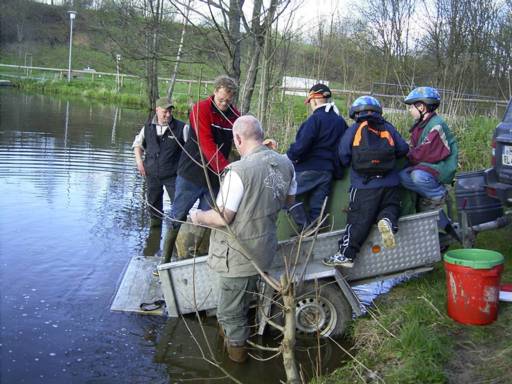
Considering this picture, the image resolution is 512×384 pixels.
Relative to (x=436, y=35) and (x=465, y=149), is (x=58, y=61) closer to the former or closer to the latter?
(x=436, y=35)

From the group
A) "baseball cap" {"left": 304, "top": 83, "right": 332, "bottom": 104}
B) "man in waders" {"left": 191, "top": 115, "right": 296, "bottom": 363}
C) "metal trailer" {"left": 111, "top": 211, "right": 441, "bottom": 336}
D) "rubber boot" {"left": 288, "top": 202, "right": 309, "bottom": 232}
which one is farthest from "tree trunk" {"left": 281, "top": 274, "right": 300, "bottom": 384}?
"baseball cap" {"left": 304, "top": 83, "right": 332, "bottom": 104}

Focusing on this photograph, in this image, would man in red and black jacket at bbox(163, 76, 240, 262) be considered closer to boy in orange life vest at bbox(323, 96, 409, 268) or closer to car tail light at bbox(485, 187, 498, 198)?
boy in orange life vest at bbox(323, 96, 409, 268)

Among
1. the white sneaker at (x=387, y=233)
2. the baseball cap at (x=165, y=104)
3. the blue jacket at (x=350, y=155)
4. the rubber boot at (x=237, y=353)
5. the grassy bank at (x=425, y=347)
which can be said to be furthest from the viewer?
Answer: the baseball cap at (x=165, y=104)

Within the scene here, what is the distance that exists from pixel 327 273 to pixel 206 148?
1.75 meters

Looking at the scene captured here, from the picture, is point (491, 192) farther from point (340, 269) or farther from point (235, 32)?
point (235, 32)

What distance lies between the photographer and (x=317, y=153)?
6.11 meters

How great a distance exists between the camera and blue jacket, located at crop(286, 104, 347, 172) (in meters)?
6.04

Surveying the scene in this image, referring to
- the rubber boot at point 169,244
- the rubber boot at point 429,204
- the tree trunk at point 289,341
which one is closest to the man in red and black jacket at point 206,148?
the rubber boot at point 169,244

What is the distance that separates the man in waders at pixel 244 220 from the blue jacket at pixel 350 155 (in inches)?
40.3

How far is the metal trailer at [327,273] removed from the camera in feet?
17.5

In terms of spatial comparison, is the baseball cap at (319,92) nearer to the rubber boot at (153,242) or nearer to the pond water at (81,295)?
the pond water at (81,295)

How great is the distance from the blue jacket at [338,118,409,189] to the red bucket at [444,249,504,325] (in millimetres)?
978

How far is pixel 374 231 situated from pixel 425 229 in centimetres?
50

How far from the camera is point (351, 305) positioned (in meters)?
5.41
